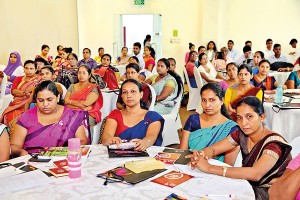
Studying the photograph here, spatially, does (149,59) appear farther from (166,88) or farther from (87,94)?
(87,94)

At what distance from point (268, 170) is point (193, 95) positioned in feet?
15.4

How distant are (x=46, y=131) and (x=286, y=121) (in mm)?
2378

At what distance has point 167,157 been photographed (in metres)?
2.06

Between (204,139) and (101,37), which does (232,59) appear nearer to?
(101,37)

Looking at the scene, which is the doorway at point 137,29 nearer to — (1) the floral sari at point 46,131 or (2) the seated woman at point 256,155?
(1) the floral sari at point 46,131

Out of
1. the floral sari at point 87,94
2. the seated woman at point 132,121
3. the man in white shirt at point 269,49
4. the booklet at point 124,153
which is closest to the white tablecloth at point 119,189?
the booklet at point 124,153

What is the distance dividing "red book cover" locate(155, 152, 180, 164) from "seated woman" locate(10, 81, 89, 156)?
2.42ft

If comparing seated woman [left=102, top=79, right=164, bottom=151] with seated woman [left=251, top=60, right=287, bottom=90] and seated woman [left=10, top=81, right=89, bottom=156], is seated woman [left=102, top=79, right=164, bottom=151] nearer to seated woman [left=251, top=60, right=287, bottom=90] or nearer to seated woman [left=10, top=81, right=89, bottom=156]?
seated woman [left=10, top=81, right=89, bottom=156]

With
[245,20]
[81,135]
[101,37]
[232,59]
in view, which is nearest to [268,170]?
[81,135]

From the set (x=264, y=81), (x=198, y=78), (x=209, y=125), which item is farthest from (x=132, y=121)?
(x=198, y=78)

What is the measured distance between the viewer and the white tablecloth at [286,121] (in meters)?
3.49

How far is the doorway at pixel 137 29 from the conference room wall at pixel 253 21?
1.60 metres

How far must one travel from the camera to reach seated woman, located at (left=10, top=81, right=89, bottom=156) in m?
2.50

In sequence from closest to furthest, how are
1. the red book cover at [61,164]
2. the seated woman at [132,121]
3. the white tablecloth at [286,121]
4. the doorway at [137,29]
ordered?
the red book cover at [61,164] < the seated woman at [132,121] < the white tablecloth at [286,121] < the doorway at [137,29]
